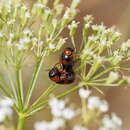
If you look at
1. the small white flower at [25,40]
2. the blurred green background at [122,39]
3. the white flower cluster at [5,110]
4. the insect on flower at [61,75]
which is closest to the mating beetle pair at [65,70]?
the insect on flower at [61,75]

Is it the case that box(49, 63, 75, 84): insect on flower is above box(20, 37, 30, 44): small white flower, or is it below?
below

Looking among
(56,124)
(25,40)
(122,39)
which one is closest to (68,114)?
(56,124)

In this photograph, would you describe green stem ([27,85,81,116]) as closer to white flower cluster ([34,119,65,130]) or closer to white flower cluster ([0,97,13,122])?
white flower cluster ([0,97,13,122])

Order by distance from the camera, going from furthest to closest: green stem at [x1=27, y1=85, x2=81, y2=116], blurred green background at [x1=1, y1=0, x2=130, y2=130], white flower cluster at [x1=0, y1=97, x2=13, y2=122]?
blurred green background at [x1=1, y1=0, x2=130, y2=130] < green stem at [x1=27, y1=85, x2=81, y2=116] < white flower cluster at [x1=0, y1=97, x2=13, y2=122]

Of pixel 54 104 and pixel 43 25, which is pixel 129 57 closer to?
pixel 43 25

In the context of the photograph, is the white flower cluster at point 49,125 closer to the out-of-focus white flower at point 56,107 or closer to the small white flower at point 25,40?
the out-of-focus white flower at point 56,107

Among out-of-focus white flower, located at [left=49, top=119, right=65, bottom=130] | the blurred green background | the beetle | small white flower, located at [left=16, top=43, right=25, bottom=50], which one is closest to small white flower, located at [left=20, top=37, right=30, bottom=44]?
small white flower, located at [left=16, top=43, right=25, bottom=50]
